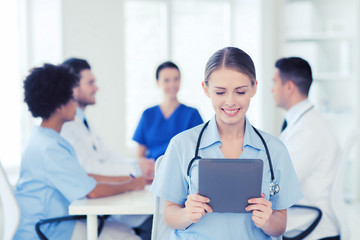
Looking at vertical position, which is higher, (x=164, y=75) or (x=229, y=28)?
(x=229, y=28)

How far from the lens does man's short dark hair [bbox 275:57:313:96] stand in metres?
2.40

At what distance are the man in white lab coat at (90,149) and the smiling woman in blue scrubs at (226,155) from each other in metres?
0.85

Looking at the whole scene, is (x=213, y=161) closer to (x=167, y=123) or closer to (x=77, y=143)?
(x=77, y=143)

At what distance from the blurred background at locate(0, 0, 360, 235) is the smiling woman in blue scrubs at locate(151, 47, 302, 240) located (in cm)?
242

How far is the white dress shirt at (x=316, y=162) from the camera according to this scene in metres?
2.07

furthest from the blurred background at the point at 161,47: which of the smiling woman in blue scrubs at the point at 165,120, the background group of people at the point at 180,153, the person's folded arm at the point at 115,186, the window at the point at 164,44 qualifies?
the person's folded arm at the point at 115,186

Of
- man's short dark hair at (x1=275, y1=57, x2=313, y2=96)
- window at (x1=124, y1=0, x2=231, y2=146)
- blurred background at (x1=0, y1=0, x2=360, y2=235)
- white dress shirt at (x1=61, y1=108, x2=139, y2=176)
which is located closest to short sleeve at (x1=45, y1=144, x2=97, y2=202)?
white dress shirt at (x1=61, y1=108, x2=139, y2=176)

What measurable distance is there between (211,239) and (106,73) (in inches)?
115

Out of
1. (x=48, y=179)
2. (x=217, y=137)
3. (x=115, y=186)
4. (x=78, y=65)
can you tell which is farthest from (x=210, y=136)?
(x=78, y=65)

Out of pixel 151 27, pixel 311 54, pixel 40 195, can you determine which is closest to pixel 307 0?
pixel 311 54

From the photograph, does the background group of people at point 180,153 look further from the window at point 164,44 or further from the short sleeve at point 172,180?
the window at point 164,44

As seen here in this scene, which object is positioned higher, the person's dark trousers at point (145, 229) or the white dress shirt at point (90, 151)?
the white dress shirt at point (90, 151)

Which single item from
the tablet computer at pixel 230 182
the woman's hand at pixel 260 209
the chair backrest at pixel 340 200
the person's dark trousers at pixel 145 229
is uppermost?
the tablet computer at pixel 230 182

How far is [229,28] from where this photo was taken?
5109 mm
